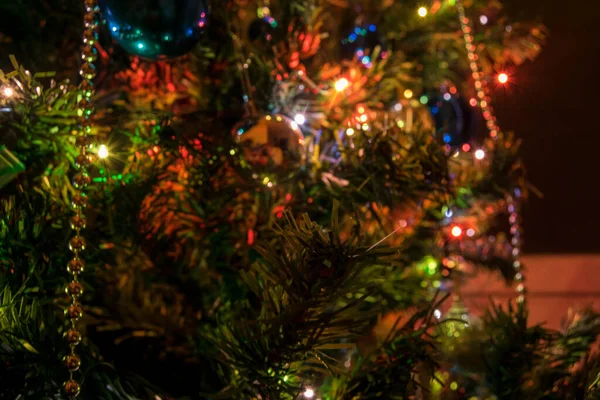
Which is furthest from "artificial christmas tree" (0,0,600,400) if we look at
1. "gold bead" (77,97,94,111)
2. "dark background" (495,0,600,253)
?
"dark background" (495,0,600,253)

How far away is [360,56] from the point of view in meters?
0.63

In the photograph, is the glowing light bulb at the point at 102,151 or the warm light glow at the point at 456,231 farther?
the warm light glow at the point at 456,231

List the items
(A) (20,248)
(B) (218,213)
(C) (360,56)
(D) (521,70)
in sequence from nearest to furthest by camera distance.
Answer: (A) (20,248) → (B) (218,213) → (C) (360,56) → (D) (521,70)

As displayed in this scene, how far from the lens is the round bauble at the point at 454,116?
702mm

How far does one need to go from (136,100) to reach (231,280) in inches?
7.4

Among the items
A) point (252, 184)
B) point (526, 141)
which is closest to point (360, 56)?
point (252, 184)

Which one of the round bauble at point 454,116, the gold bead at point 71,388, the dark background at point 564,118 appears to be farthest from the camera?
the dark background at point 564,118

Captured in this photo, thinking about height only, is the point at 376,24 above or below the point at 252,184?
above

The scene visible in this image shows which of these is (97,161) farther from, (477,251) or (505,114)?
(505,114)

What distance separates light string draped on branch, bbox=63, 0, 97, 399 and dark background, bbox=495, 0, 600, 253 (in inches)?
29.4

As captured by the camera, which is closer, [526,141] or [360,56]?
[360,56]

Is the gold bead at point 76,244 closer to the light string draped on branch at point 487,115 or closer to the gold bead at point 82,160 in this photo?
the gold bead at point 82,160

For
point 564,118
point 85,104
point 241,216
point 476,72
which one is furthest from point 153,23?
point 564,118

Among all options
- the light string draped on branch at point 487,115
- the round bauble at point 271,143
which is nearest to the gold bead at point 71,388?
the round bauble at point 271,143
